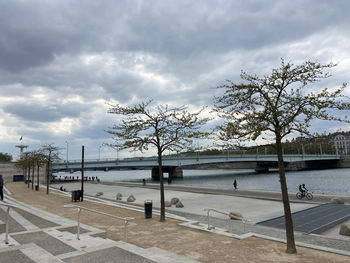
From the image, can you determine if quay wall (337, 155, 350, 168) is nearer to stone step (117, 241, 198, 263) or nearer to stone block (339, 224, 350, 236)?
stone block (339, 224, 350, 236)

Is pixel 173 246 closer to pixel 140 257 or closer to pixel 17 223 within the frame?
pixel 140 257

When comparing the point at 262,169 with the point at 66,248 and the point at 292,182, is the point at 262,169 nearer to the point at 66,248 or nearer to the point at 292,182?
the point at 292,182

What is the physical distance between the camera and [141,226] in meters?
12.5

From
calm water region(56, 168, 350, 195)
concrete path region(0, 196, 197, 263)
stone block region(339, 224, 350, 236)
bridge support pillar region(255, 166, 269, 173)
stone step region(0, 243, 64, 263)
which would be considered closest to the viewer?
stone step region(0, 243, 64, 263)

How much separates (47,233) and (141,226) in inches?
170

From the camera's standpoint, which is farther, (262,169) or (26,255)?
(262,169)

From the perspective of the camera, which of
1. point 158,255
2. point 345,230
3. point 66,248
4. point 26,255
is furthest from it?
point 345,230

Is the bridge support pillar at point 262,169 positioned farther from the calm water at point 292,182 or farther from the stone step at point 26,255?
the stone step at point 26,255

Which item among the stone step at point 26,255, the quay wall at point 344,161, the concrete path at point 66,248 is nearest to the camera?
the stone step at point 26,255

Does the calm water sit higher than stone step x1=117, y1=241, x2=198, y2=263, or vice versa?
stone step x1=117, y1=241, x2=198, y2=263

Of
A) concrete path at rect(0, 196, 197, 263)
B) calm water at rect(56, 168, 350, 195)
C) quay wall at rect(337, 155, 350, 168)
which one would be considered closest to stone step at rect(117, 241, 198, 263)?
concrete path at rect(0, 196, 197, 263)

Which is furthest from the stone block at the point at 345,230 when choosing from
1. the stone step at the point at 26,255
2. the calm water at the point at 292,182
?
the calm water at the point at 292,182

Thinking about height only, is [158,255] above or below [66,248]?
below

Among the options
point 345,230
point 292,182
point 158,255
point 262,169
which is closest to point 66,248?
point 158,255
